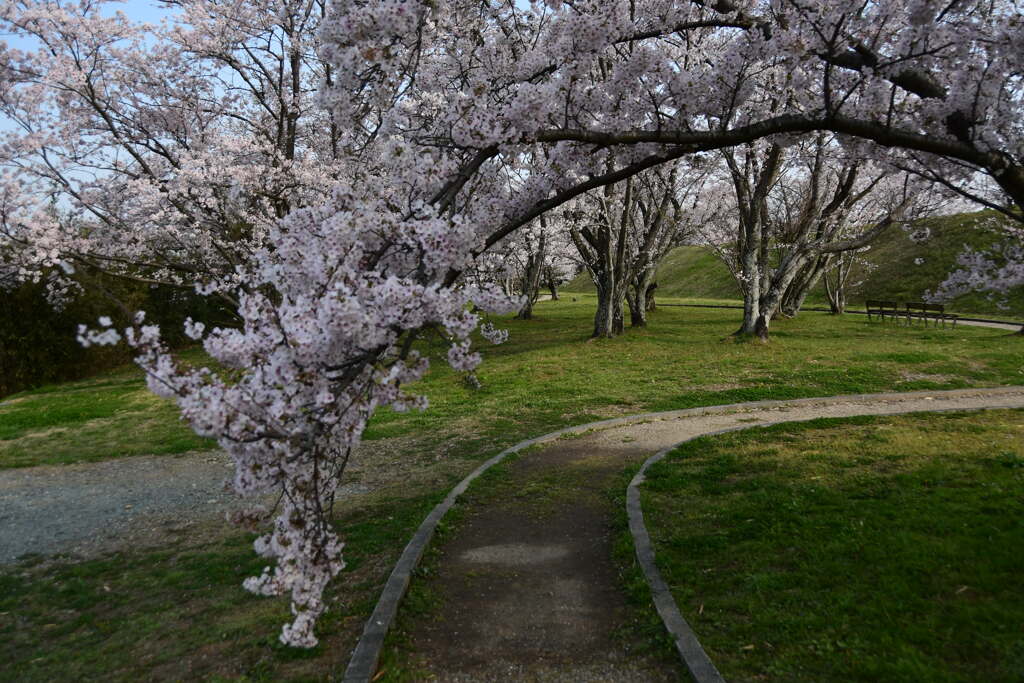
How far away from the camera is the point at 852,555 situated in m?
5.23

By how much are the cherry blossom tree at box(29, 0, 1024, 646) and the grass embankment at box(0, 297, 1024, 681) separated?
85 cm

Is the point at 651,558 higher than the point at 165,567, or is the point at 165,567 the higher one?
the point at 651,558

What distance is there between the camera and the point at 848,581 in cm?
484

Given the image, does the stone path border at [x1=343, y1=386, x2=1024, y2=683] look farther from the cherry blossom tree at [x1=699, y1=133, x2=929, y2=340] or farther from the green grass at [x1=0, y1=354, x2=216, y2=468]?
the cherry blossom tree at [x1=699, y1=133, x2=929, y2=340]

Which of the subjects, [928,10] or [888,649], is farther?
[928,10]

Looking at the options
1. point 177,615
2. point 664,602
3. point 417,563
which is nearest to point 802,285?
point 664,602

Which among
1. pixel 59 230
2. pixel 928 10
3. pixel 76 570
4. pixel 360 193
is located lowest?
pixel 76 570

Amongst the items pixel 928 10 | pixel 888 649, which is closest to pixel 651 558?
pixel 888 649

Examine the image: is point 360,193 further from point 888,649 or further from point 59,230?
point 59,230

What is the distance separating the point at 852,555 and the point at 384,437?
8.49 m

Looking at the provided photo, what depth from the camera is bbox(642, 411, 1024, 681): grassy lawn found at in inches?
157

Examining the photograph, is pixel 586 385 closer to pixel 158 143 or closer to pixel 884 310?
pixel 158 143

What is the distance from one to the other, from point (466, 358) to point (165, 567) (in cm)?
472

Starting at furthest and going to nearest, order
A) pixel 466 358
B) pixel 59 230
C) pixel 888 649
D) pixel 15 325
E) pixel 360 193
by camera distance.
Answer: pixel 15 325 < pixel 59 230 < pixel 360 193 < pixel 466 358 < pixel 888 649
